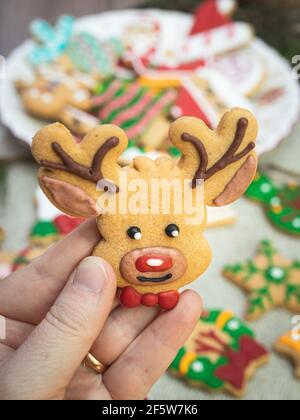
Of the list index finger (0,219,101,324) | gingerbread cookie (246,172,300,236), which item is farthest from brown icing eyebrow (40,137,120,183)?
gingerbread cookie (246,172,300,236)

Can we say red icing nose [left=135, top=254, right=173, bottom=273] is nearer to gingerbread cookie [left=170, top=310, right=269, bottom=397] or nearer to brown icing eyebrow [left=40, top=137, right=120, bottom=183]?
brown icing eyebrow [left=40, top=137, right=120, bottom=183]

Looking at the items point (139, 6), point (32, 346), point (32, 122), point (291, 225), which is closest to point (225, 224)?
point (291, 225)

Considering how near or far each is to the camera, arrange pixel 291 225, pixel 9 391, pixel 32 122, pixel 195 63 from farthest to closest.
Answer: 1. pixel 195 63
2. pixel 32 122
3. pixel 291 225
4. pixel 9 391

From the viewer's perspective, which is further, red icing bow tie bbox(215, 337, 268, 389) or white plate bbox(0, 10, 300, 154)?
white plate bbox(0, 10, 300, 154)

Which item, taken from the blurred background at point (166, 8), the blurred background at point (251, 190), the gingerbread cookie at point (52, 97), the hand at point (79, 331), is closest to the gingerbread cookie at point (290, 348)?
the blurred background at point (251, 190)

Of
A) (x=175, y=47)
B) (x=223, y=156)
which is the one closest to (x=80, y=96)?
(x=175, y=47)

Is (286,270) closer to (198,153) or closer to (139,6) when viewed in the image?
(198,153)
